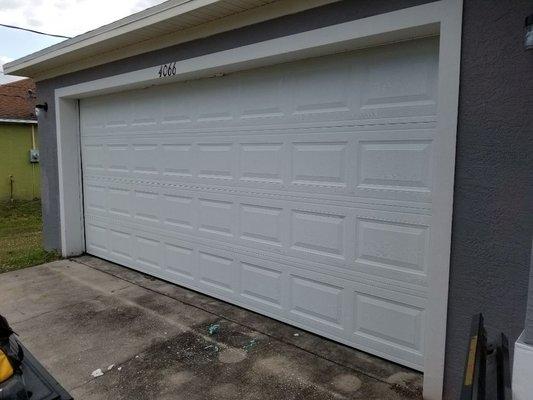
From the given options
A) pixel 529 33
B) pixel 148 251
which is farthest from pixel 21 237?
pixel 529 33

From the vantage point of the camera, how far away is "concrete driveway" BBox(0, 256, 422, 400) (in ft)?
9.98

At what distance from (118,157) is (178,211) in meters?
1.48

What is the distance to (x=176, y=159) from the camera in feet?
16.4

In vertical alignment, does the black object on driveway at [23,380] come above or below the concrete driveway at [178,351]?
above

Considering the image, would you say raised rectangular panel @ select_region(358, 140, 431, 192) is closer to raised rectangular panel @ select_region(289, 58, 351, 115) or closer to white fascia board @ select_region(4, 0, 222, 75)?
raised rectangular panel @ select_region(289, 58, 351, 115)

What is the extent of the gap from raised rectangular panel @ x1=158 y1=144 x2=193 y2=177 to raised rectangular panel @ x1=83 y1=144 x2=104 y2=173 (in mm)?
1489

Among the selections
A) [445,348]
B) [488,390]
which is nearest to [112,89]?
[445,348]

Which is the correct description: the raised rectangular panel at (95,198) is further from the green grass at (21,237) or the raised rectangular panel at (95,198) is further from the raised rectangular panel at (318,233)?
the raised rectangular panel at (318,233)

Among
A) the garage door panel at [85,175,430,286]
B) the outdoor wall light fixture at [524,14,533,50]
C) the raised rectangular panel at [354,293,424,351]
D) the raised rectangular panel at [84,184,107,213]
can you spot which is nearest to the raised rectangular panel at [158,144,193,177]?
the garage door panel at [85,175,430,286]

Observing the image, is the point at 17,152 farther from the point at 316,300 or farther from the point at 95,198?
the point at 316,300

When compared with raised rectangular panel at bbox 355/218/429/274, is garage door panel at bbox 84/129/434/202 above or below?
above

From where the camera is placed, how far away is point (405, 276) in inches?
126

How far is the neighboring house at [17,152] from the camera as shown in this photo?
44.8ft

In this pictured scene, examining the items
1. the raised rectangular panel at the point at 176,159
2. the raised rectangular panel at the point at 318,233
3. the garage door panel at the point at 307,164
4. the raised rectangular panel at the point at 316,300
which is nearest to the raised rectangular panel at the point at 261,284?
the raised rectangular panel at the point at 316,300
